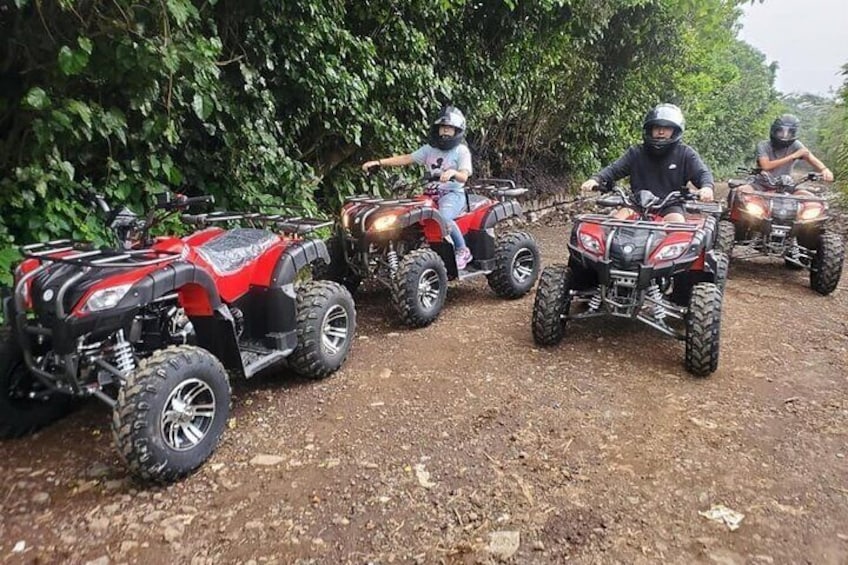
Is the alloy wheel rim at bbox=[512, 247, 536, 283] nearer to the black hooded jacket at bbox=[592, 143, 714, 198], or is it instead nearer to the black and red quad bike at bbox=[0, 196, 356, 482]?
the black hooded jacket at bbox=[592, 143, 714, 198]

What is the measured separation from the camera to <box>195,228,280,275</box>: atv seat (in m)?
3.27

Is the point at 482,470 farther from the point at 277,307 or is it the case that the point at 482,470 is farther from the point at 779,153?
the point at 779,153

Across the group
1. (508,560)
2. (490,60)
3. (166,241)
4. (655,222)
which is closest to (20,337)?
(166,241)

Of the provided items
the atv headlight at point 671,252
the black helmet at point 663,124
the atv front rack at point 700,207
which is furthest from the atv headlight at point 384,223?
the atv front rack at point 700,207

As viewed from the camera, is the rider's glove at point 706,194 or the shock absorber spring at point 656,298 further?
the rider's glove at point 706,194

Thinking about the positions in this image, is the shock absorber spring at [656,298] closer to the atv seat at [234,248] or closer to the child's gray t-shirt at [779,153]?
the atv seat at [234,248]

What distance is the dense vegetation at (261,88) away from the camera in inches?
144

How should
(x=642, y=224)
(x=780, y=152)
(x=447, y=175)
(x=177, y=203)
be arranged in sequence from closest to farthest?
(x=177, y=203)
(x=642, y=224)
(x=447, y=175)
(x=780, y=152)

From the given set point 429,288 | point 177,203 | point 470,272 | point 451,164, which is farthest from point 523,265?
point 177,203

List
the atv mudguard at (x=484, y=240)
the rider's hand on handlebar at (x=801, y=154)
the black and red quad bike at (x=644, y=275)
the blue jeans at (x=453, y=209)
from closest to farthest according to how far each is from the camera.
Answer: the black and red quad bike at (x=644, y=275), the blue jeans at (x=453, y=209), the atv mudguard at (x=484, y=240), the rider's hand on handlebar at (x=801, y=154)

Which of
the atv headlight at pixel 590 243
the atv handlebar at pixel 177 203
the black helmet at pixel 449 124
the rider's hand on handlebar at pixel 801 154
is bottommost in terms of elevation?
the atv headlight at pixel 590 243

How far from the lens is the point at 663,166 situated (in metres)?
4.98

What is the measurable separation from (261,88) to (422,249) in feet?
6.56

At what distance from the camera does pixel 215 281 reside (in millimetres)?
3184
